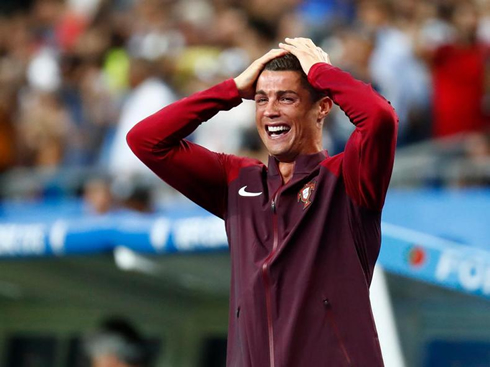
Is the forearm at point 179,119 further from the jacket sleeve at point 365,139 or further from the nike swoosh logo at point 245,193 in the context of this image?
the jacket sleeve at point 365,139

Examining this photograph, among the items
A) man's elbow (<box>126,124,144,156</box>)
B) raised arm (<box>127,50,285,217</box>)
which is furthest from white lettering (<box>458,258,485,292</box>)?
man's elbow (<box>126,124,144,156</box>)

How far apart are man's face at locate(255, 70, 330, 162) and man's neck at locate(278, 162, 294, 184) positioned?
0.03 m

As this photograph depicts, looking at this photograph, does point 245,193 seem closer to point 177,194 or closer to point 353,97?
point 353,97

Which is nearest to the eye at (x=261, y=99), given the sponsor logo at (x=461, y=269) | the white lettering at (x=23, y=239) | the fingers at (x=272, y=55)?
the fingers at (x=272, y=55)

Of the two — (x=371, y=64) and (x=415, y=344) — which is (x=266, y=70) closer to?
(x=415, y=344)

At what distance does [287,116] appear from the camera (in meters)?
3.19

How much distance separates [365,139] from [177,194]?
15.2 ft

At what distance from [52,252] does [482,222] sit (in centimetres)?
239

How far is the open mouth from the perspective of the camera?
321 cm

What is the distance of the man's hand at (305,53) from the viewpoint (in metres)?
3.20

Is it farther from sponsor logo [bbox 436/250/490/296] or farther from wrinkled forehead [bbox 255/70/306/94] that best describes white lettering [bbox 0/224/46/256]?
wrinkled forehead [bbox 255/70/306/94]

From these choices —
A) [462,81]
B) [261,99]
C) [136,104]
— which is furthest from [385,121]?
[136,104]

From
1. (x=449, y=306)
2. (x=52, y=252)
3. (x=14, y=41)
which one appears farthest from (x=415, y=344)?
(x=14, y=41)

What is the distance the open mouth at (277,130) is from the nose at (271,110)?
3cm
